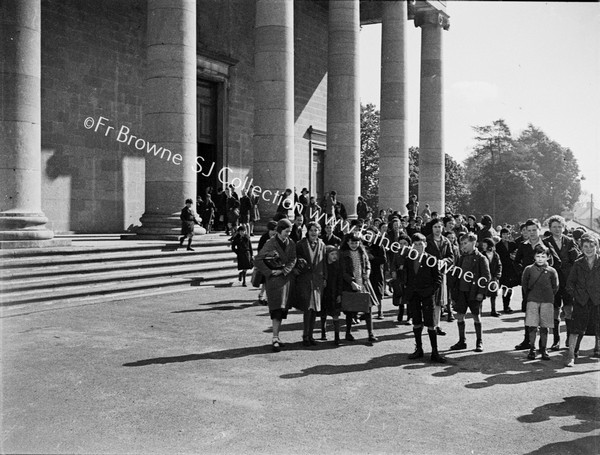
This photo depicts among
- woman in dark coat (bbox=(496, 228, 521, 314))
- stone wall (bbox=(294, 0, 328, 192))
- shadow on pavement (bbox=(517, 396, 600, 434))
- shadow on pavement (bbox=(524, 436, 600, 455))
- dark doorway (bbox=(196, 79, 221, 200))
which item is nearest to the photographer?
shadow on pavement (bbox=(524, 436, 600, 455))

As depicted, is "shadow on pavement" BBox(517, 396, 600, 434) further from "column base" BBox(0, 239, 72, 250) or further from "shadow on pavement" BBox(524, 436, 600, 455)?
"column base" BBox(0, 239, 72, 250)

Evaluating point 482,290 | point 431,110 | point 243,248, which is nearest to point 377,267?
point 482,290

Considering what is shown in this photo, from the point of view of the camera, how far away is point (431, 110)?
2892 centimetres

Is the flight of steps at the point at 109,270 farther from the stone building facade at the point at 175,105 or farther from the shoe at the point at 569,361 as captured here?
the shoe at the point at 569,361

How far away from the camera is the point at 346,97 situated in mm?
24688

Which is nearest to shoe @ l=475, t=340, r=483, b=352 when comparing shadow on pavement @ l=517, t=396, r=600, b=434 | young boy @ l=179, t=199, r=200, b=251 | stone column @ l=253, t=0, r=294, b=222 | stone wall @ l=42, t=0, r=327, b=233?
shadow on pavement @ l=517, t=396, r=600, b=434

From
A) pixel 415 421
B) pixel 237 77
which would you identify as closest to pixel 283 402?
pixel 415 421

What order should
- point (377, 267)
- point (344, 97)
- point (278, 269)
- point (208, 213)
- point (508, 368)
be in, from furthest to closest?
point (344, 97) < point (208, 213) < point (377, 267) < point (278, 269) < point (508, 368)

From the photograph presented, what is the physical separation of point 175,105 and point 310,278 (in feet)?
30.1

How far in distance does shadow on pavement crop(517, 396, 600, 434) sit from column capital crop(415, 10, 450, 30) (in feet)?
81.4

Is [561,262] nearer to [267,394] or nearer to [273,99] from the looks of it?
[267,394]

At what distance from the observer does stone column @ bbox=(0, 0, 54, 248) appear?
12.8m

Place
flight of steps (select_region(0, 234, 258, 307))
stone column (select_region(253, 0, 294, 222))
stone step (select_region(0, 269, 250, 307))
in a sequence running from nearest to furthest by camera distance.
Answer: stone step (select_region(0, 269, 250, 307)) < flight of steps (select_region(0, 234, 258, 307)) < stone column (select_region(253, 0, 294, 222))

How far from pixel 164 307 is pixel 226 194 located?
1074cm
